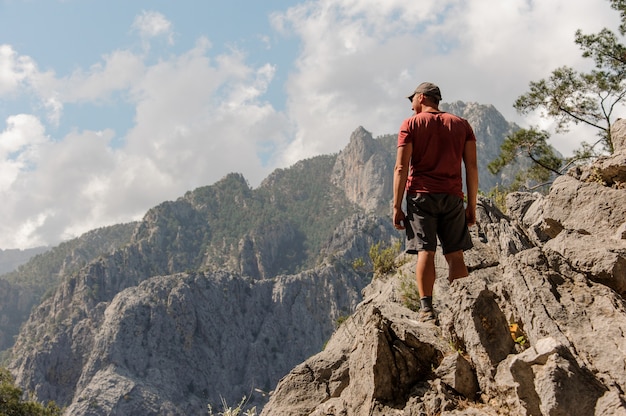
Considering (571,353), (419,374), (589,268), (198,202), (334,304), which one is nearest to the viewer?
(571,353)

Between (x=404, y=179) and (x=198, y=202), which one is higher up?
(x=198, y=202)

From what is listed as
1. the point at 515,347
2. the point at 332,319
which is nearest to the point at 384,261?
the point at 515,347

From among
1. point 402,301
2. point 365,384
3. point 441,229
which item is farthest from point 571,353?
point 402,301

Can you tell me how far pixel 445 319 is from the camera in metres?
5.12

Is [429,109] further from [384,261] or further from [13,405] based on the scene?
[13,405]

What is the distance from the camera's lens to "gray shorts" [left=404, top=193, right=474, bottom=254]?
556 cm

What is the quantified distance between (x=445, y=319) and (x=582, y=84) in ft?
63.9

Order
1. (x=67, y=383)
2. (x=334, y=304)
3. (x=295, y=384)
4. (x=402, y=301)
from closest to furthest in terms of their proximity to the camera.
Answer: (x=295, y=384) → (x=402, y=301) → (x=67, y=383) → (x=334, y=304)

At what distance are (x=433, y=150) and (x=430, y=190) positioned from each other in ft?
1.40

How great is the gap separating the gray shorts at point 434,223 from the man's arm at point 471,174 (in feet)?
0.69

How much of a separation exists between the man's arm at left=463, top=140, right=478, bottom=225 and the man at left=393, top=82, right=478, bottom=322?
0.18 ft

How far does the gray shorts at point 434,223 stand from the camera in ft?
18.2

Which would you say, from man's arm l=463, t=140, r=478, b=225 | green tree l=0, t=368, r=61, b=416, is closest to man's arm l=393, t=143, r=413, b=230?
man's arm l=463, t=140, r=478, b=225

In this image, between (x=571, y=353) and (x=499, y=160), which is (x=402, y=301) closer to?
(x=571, y=353)
